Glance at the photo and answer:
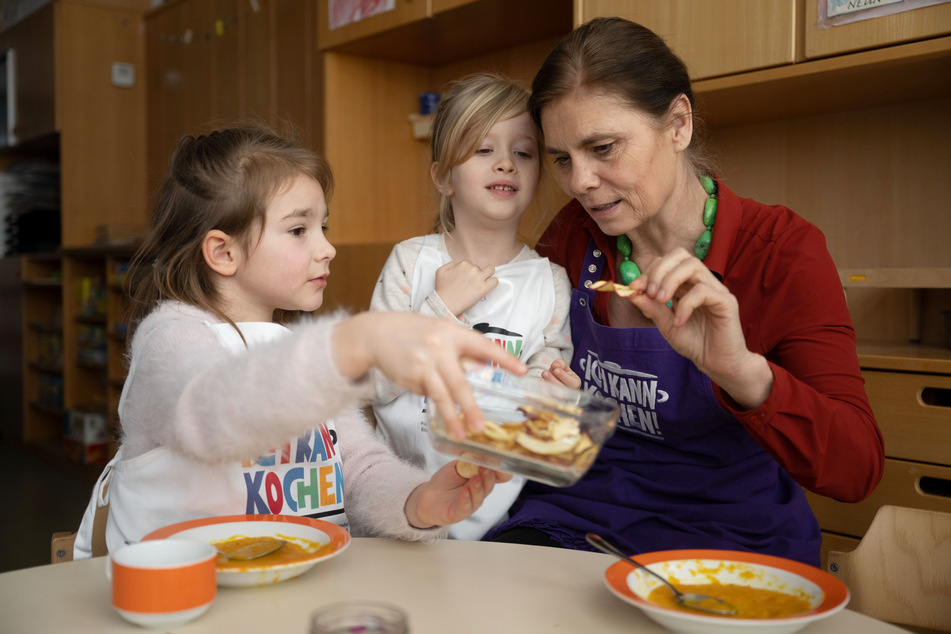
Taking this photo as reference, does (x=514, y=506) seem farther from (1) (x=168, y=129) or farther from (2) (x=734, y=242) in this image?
(1) (x=168, y=129)

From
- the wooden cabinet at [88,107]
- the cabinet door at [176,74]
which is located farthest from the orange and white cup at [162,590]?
the wooden cabinet at [88,107]

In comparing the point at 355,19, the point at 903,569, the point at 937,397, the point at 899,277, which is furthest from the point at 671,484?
the point at 355,19

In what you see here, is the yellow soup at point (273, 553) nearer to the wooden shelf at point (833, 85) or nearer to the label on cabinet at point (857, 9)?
the wooden shelf at point (833, 85)

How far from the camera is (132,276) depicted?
1286 mm

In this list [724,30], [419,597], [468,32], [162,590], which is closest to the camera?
[162,590]

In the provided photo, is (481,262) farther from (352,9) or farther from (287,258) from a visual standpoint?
(352,9)

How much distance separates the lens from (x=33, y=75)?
4711mm

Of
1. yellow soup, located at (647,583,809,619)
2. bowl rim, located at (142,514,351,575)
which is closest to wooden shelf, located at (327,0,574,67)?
bowl rim, located at (142,514,351,575)

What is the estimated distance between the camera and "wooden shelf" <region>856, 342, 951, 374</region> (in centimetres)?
168

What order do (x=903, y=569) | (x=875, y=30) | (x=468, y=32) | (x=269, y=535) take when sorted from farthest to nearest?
(x=468, y=32) → (x=875, y=30) → (x=903, y=569) → (x=269, y=535)

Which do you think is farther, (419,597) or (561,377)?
(561,377)

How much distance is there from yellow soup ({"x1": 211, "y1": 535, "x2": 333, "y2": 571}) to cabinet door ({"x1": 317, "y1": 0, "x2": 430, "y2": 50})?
2130 mm

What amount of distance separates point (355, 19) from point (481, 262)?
1546mm

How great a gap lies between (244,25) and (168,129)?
1026 mm
